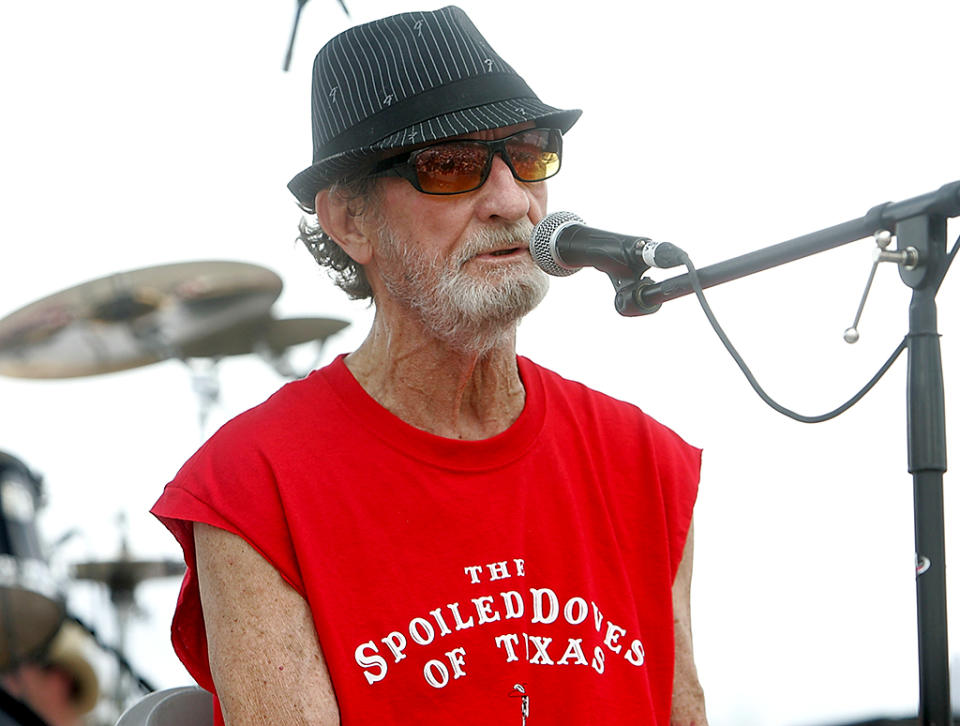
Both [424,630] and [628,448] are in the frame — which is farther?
[628,448]

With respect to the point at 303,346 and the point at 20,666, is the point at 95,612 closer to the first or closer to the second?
the point at 20,666

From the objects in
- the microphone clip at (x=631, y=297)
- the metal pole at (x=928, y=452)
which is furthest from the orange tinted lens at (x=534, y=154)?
the metal pole at (x=928, y=452)

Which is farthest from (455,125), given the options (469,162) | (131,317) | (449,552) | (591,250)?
(131,317)

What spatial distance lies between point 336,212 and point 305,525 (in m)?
0.66

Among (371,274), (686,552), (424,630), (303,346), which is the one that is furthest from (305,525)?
(303,346)

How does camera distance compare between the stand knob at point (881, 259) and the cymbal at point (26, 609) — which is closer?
the stand knob at point (881, 259)

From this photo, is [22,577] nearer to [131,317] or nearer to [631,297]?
[131,317]

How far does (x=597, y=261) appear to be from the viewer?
1.37 meters

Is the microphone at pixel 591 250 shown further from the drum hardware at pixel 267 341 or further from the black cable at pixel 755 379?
the drum hardware at pixel 267 341

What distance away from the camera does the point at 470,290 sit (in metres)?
1.82

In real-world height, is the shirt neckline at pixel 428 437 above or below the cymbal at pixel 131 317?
below

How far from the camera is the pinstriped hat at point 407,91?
186 cm

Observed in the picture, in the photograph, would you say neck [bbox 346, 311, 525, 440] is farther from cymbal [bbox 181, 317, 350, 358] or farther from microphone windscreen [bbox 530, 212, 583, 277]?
cymbal [bbox 181, 317, 350, 358]

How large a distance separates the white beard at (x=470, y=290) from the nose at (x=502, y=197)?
0.09 ft
